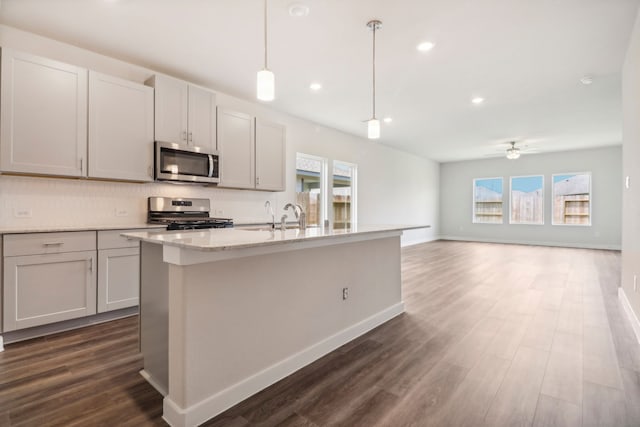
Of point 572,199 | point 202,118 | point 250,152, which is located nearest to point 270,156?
point 250,152

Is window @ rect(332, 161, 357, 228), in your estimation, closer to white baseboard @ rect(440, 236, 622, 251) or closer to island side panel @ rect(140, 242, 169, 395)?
island side panel @ rect(140, 242, 169, 395)

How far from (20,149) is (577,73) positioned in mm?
5774

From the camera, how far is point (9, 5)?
260 cm

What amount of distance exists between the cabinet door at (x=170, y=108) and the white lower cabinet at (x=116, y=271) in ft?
3.82

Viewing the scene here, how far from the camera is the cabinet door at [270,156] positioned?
4609 mm

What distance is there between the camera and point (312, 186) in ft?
20.2

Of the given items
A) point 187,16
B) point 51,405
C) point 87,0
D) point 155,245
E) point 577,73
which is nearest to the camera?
point 51,405

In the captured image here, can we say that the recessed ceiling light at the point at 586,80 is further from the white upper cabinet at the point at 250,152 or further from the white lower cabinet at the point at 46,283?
the white lower cabinet at the point at 46,283

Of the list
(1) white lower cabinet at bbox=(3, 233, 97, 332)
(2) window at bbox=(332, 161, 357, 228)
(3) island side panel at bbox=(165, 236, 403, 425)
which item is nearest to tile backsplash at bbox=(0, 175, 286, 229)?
(1) white lower cabinet at bbox=(3, 233, 97, 332)

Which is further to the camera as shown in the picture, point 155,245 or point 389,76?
point 389,76

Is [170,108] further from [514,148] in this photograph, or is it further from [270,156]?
[514,148]

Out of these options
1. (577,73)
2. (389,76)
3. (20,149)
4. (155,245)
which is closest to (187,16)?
(20,149)

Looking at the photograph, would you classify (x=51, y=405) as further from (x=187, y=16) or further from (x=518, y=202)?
(x=518, y=202)

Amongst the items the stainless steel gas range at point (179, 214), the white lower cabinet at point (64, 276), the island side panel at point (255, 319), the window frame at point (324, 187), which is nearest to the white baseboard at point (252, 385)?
the island side panel at point (255, 319)
